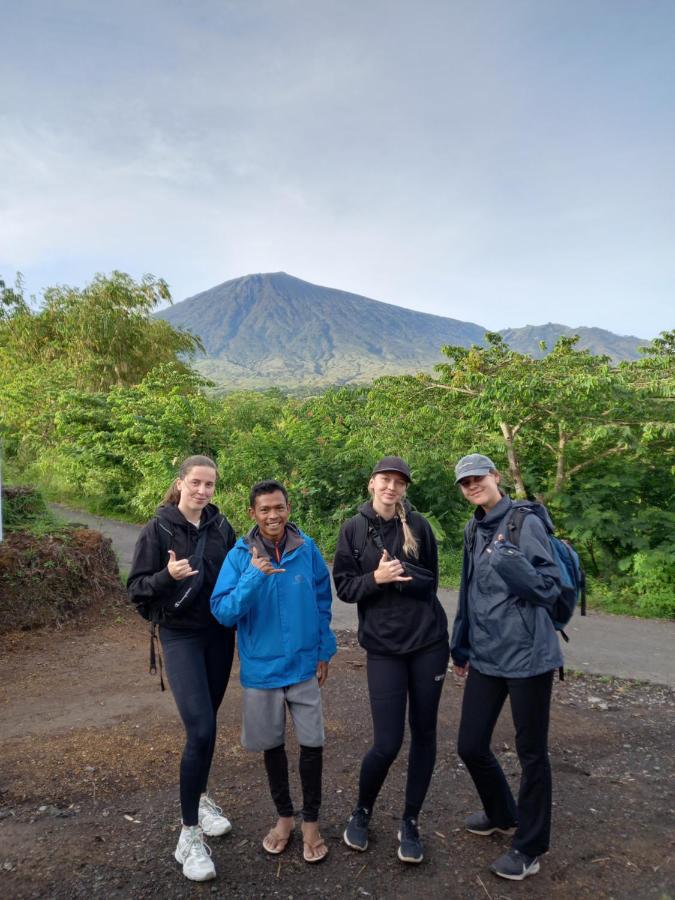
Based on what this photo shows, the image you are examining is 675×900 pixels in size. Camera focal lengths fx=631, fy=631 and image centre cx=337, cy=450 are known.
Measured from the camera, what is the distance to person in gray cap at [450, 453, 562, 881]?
2.73m

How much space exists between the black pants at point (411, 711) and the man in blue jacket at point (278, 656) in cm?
27

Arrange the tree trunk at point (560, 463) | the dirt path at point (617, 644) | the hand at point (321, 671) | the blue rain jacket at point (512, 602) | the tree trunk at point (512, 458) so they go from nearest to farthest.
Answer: the blue rain jacket at point (512, 602), the hand at point (321, 671), the dirt path at point (617, 644), the tree trunk at point (560, 463), the tree trunk at point (512, 458)

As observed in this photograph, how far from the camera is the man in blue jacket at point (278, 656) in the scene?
2.89 m

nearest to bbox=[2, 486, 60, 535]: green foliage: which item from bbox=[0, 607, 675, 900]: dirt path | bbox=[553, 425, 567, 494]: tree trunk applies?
bbox=[0, 607, 675, 900]: dirt path

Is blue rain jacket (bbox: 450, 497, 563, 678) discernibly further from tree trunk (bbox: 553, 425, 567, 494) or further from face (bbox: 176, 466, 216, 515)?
tree trunk (bbox: 553, 425, 567, 494)

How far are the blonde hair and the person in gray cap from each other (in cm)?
28

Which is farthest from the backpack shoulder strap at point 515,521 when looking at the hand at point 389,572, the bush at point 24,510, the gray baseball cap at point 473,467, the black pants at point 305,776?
the bush at point 24,510

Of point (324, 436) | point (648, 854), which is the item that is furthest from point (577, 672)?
point (324, 436)

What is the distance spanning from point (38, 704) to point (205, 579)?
2784mm

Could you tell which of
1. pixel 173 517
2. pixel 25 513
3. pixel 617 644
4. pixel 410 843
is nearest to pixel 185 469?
pixel 173 517

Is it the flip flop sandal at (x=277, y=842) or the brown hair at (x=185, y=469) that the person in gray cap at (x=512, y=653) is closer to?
the flip flop sandal at (x=277, y=842)

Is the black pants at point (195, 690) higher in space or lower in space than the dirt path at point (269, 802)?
higher

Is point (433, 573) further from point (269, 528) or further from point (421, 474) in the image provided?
point (421, 474)

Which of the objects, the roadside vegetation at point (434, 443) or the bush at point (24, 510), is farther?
the roadside vegetation at point (434, 443)
